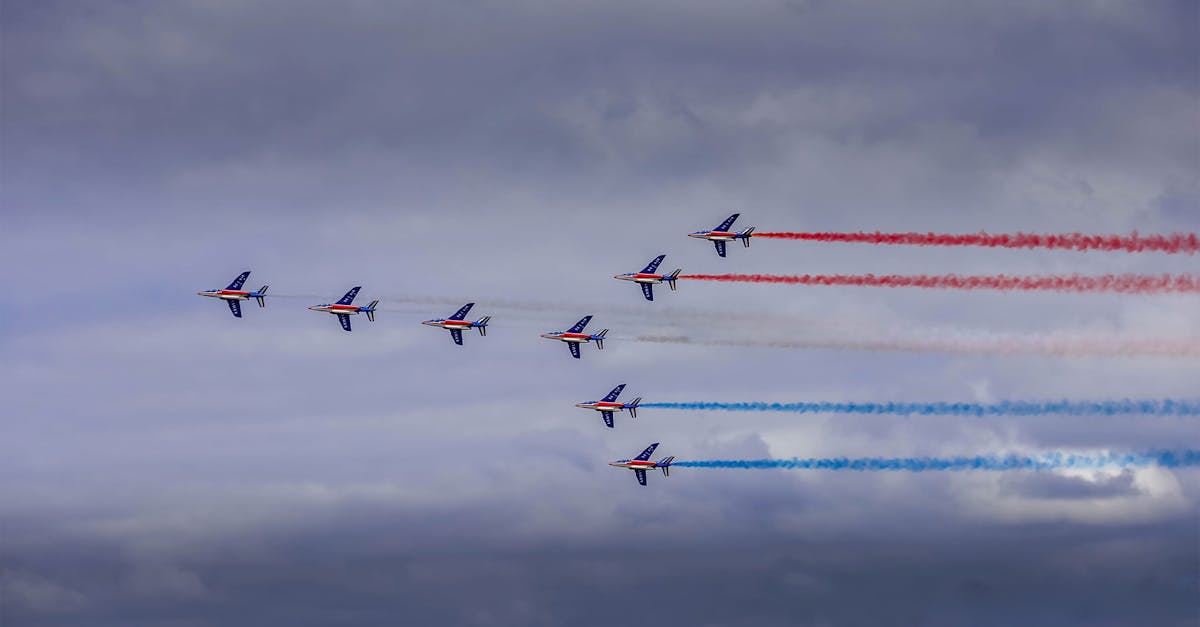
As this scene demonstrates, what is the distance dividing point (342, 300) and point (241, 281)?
9732mm

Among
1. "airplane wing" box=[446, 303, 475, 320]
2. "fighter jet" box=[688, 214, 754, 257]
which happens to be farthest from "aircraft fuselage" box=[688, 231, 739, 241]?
"airplane wing" box=[446, 303, 475, 320]

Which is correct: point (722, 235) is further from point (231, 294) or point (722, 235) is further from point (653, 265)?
point (231, 294)

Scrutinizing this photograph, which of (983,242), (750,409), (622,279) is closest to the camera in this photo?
(983,242)

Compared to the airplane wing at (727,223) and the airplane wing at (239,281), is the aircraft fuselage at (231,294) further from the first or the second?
the airplane wing at (727,223)

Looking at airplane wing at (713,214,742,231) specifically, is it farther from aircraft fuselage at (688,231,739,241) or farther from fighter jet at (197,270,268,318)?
fighter jet at (197,270,268,318)

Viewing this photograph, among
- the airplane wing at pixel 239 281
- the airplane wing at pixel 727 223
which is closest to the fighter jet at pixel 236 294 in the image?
the airplane wing at pixel 239 281

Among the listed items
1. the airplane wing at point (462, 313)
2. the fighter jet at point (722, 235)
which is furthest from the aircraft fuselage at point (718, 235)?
the airplane wing at point (462, 313)

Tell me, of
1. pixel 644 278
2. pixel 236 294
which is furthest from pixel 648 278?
pixel 236 294

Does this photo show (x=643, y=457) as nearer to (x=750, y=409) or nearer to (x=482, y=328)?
(x=482, y=328)

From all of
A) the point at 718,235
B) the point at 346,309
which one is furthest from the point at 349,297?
the point at 718,235

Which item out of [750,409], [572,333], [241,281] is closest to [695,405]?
[750,409]

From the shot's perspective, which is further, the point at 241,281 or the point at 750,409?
the point at 241,281

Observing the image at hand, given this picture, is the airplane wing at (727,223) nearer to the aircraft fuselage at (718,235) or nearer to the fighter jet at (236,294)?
the aircraft fuselage at (718,235)

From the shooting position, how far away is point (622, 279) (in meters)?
162
